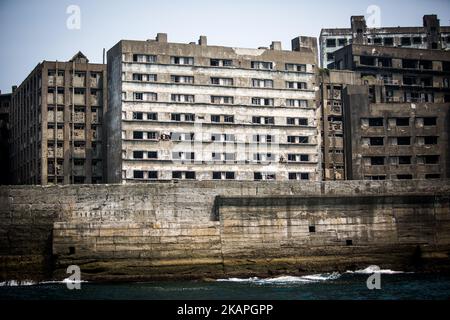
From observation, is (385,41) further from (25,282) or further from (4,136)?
(25,282)

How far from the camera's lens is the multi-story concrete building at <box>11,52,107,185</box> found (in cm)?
7444

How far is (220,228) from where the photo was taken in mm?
47406

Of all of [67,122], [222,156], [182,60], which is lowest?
Result: [222,156]

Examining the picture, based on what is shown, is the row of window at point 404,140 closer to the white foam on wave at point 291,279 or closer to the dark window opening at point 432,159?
the dark window opening at point 432,159

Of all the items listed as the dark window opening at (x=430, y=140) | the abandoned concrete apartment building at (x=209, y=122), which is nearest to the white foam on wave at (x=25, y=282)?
the abandoned concrete apartment building at (x=209, y=122)

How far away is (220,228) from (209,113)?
84.3ft

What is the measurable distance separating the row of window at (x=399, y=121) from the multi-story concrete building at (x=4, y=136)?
4814 centimetres

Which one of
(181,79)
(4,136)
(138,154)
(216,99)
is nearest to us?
(138,154)

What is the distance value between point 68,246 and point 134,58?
30.0 m

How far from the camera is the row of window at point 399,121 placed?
7462 centimetres

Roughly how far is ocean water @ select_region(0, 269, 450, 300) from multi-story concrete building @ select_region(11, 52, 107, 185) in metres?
32.2

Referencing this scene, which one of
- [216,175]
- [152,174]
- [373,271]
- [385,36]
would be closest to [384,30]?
[385,36]

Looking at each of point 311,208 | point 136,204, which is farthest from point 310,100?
point 136,204
